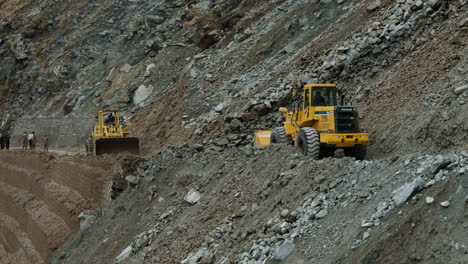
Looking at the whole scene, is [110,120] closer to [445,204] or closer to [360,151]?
[360,151]

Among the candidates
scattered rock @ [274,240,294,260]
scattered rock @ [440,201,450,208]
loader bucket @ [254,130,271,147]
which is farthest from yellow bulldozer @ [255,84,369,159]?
scattered rock @ [440,201,450,208]

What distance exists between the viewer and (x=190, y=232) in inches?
426

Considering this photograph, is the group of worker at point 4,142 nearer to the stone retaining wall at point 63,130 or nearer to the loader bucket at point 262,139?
the stone retaining wall at point 63,130

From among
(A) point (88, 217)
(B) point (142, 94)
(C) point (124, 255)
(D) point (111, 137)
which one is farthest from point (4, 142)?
(C) point (124, 255)

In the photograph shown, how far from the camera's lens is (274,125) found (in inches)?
651

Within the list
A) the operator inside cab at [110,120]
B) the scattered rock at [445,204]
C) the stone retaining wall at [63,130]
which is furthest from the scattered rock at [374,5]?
the stone retaining wall at [63,130]

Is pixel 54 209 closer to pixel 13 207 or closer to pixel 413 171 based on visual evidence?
pixel 13 207

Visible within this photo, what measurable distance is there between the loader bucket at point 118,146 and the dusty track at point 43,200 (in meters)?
1.18

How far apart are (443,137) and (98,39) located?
29.6 meters

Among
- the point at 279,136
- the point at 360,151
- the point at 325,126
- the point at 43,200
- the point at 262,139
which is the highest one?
the point at 325,126

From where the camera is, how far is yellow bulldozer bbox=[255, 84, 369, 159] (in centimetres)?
1155

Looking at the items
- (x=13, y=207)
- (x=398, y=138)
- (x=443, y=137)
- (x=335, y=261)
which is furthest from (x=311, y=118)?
(x=13, y=207)

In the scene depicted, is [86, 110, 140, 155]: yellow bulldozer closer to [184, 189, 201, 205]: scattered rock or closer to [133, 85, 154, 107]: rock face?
[133, 85, 154, 107]: rock face

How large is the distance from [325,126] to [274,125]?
4.56 metres
